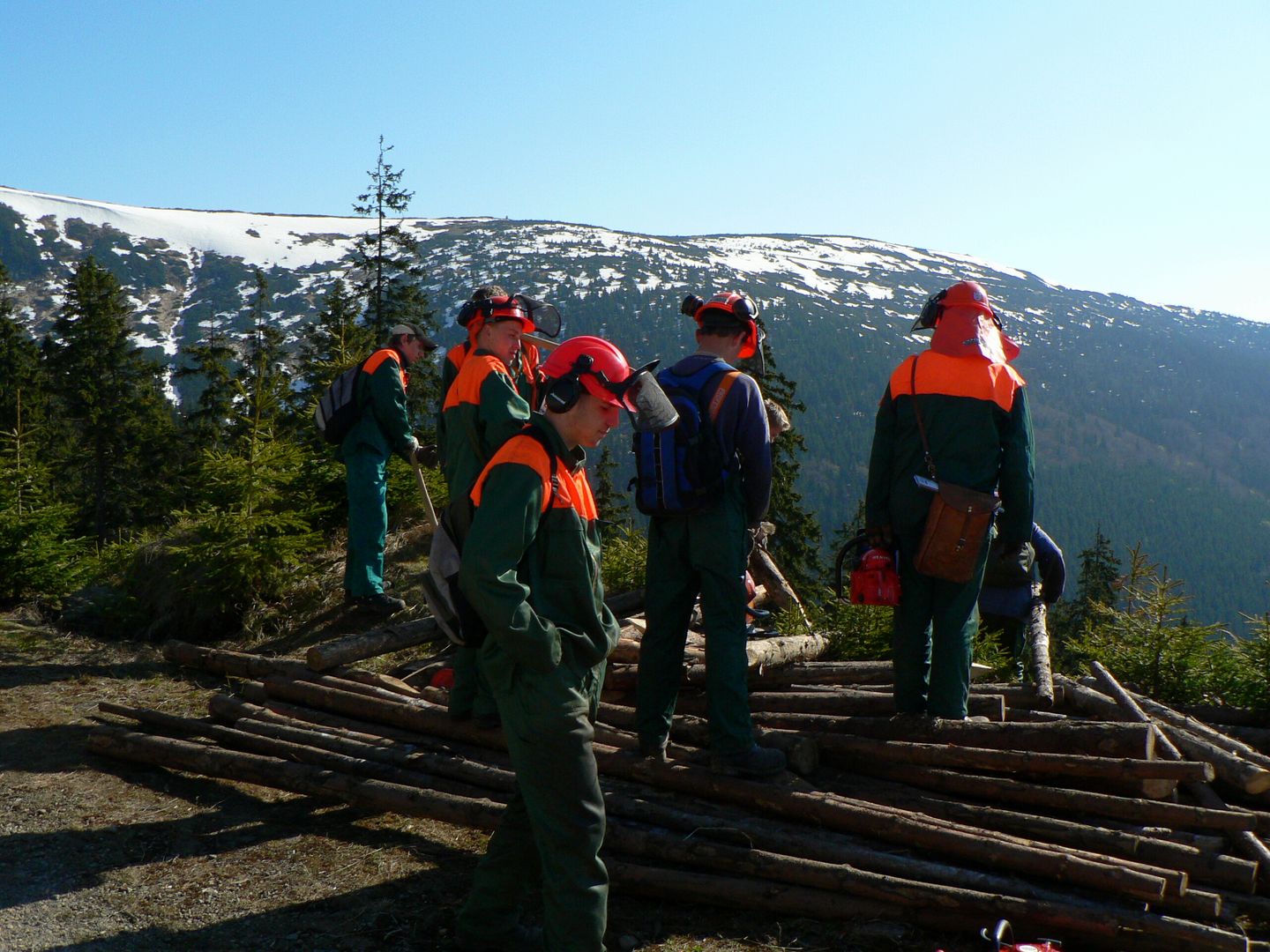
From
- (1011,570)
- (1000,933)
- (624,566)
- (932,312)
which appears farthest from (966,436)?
(624,566)

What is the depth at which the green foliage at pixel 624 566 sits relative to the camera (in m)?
10.0

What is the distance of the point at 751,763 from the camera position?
531 centimetres

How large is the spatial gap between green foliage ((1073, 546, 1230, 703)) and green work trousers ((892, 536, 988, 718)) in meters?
2.51

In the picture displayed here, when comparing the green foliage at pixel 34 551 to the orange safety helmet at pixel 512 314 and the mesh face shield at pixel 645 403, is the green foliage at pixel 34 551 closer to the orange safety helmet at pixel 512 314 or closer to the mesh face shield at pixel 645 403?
the orange safety helmet at pixel 512 314

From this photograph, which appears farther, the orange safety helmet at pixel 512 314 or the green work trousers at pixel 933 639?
the orange safety helmet at pixel 512 314

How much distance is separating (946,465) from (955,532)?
0.43 meters

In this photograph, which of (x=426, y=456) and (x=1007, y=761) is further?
(x=426, y=456)

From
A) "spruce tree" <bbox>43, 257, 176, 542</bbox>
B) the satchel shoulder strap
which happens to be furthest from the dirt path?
"spruce tree" <bbox>43, 257, 176, 542</bbox>

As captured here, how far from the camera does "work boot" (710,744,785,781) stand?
17.4ft

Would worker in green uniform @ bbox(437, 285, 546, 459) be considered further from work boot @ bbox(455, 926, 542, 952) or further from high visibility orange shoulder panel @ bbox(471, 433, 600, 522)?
work boot @ bbox(455, 926, 542, 952)

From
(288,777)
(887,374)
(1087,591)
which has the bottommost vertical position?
(1087,591)

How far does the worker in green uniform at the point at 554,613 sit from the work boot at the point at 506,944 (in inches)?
15.3

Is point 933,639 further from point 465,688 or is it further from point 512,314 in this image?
point 512,314

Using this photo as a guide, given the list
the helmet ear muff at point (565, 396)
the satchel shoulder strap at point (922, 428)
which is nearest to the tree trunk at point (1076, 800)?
the satchel shoulder strap at point (922, 428)
